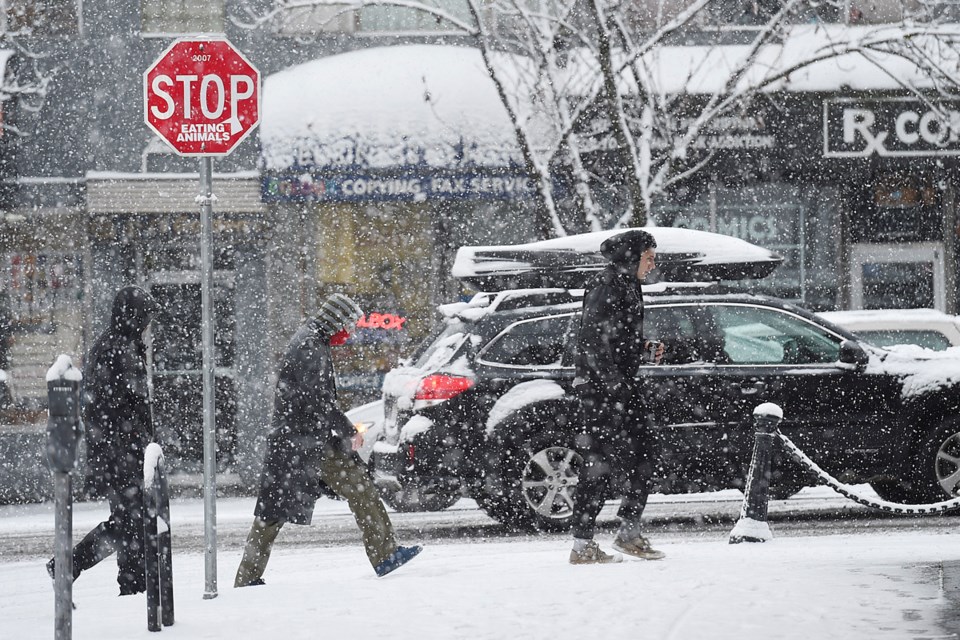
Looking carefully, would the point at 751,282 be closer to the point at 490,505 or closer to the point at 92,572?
the point at 490,505

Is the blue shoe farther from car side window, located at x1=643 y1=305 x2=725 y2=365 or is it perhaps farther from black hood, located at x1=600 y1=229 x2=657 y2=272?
car side window, located at x1=643 y1=305 x2=725 y2=365

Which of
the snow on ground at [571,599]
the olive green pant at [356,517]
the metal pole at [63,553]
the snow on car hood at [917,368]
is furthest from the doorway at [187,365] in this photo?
the metal pole at [63,553]

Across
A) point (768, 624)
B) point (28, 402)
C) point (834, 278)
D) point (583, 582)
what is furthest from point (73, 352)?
point (768, 624)

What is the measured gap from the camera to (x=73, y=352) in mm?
17469

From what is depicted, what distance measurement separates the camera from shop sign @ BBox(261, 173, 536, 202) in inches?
650

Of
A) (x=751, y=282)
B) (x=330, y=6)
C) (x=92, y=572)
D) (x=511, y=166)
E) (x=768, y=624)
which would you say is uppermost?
(x=330, y=6)

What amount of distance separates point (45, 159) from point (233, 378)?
3.37m

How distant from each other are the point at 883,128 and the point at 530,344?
7601mm

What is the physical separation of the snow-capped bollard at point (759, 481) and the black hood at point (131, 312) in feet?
12.2

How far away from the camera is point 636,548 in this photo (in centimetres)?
834

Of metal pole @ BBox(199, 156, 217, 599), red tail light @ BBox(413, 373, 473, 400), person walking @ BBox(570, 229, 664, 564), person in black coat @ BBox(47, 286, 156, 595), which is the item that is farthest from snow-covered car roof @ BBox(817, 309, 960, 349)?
person in black coat @ BBox(47, 286, 156, 595)

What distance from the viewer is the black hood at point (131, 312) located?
7754 millimetres

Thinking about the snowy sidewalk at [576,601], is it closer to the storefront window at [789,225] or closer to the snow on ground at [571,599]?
the snow on ground at [571,599]

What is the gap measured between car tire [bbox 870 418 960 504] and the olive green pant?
468 cm
